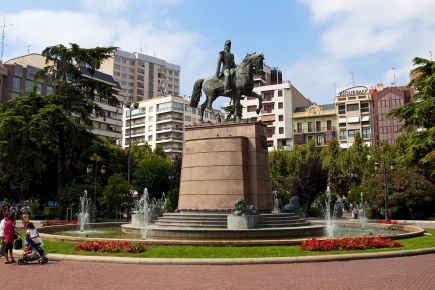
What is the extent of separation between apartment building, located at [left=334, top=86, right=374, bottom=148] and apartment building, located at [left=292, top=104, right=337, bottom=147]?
1632 millimetres

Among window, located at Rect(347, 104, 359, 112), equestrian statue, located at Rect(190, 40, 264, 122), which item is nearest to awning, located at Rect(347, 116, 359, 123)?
window, located at Rect(347, 104, 359, 112)

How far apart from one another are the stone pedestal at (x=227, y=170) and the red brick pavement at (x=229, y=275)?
8.09 metres

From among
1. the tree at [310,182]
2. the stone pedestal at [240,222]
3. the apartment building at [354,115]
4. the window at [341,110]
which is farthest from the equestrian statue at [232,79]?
the window at [341,110]

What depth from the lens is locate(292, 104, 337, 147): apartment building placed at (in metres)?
85.7

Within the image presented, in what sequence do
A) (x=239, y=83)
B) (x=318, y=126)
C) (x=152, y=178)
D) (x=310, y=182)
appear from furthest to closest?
(x=318, y=126), (x=152, y=178), (x=310, y=182), (x=239, y=83)

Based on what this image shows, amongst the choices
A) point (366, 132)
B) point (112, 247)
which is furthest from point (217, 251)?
point (366, 132)

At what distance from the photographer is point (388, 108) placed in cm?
7906

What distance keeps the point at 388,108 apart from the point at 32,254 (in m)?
75.6

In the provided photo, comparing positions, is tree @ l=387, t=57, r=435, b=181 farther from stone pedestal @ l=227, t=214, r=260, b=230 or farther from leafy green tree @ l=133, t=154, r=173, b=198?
leafy green tree @ l=133, t=154, r=173, b=198

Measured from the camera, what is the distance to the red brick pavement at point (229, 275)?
9.39 m

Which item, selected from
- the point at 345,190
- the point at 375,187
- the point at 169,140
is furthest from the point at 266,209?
the point at 169,140

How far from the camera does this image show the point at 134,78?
118500 mm

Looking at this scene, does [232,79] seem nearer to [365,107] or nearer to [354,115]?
[354,115]

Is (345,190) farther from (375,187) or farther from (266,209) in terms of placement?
(266,209)
